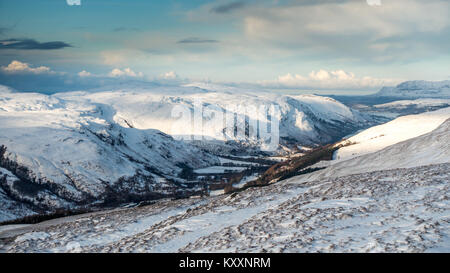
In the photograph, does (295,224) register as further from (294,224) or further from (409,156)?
(409,156)

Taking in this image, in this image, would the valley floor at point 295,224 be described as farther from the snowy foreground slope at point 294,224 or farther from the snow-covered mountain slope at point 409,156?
the snow-covered mountain slope at point 409,156

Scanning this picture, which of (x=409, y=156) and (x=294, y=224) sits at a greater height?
(x=409, y=156)

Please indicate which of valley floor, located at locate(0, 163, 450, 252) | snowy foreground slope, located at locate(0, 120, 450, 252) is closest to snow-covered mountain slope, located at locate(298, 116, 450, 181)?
snowy foreground slope, located at locate(0, 120, 450, 252)

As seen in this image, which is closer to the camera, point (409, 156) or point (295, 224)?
point (295, 224)

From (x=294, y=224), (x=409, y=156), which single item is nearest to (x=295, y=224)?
(x=294, y=224)
